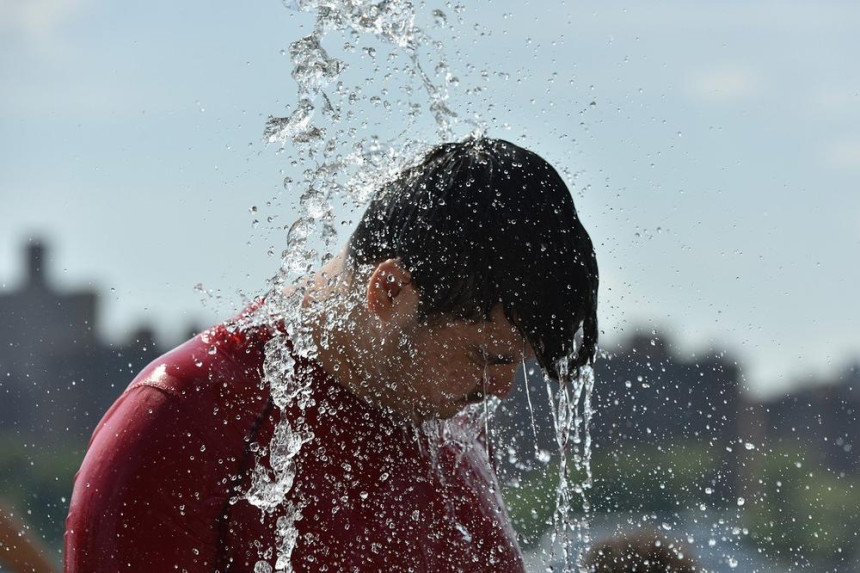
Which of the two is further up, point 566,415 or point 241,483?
point 241,483

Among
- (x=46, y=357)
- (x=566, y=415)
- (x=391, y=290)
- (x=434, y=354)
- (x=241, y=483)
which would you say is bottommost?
(x=46, y=357)

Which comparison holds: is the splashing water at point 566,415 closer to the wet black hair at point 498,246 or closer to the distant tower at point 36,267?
the wet black hair at point 498,246

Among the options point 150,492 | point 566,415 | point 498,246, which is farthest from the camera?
point 566,415

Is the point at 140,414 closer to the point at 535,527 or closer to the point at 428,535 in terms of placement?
the point at 428,535

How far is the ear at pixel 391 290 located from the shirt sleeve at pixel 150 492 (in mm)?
358

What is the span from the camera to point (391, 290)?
200cm

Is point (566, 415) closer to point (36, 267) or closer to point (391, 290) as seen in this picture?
point (391, 290)

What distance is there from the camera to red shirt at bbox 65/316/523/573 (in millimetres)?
1841

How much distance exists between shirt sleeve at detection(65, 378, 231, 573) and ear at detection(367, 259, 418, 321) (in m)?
0.36

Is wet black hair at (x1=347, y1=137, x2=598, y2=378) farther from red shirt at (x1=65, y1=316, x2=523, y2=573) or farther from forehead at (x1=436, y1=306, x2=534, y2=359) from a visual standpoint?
red shirt at (x1=65, y1=316, x2=523, y2=573)

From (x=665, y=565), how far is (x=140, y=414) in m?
1.69

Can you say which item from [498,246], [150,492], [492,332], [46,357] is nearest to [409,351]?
[492,332]

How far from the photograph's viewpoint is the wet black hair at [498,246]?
1965 millimetres

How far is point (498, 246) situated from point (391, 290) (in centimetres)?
21
